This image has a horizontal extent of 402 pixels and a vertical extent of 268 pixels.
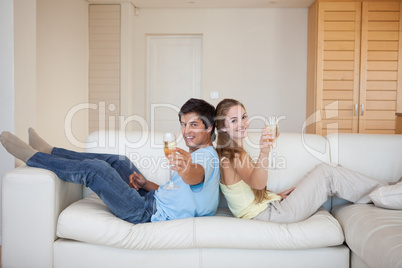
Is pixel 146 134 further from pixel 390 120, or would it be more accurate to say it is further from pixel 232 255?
pixel 390 120

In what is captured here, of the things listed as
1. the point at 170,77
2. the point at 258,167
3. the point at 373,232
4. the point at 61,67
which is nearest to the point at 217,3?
the point at 170,77

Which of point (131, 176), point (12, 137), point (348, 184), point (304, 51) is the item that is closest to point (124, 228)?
point (131, 176)

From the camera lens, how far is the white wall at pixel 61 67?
4.72m

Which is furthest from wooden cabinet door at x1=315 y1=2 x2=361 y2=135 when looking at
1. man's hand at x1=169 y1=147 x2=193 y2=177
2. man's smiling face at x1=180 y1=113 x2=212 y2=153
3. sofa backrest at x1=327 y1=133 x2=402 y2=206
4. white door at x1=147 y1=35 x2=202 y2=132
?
man's hand at x1=169 y1=147 x2=193 y2=177

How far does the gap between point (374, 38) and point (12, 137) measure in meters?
4.56

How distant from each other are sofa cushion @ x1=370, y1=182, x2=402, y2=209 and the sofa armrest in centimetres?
170

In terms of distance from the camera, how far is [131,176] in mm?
2438

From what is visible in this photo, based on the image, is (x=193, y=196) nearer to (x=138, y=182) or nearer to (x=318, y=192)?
(x=138, y=182)

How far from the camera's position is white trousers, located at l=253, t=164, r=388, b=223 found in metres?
2.17

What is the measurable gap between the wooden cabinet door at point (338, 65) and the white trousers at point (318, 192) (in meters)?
3.16

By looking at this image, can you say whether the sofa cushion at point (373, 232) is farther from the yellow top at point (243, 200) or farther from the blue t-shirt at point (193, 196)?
the blue t-shirt at point (193, 196)

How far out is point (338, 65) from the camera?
531cm

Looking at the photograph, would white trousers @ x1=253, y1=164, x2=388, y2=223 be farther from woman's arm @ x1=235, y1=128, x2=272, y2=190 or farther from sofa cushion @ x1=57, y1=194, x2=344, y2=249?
woman's arm @ x1=235, y1=128, x2=272, y2=190

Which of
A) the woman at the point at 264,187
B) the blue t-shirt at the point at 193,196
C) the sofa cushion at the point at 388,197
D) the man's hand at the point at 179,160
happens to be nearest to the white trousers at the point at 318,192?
the woman at the point at 264,187
